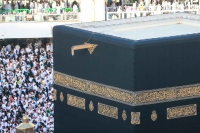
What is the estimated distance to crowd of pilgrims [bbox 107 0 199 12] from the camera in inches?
1205

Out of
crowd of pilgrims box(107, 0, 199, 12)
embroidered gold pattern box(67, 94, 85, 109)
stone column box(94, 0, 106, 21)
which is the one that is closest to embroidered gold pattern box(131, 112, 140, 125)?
embroidered gold pattern box(67, 94, 85, 109)

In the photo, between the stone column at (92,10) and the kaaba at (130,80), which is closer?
the kaaba at (130,80)

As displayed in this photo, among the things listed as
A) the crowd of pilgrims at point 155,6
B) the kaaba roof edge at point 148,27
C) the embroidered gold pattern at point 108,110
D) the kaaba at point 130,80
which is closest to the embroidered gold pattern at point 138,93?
the kaaba at point 130,80

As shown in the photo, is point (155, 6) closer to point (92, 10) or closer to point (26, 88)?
point (92, 10)

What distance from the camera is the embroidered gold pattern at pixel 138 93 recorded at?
17.0 metres

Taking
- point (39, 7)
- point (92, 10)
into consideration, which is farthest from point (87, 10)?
point (39, 7)

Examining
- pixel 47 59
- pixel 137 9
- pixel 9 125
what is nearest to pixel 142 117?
pixel 9 125

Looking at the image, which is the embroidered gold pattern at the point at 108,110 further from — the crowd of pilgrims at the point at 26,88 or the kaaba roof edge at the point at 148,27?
the crowd of pilgrims at the point at 26,88

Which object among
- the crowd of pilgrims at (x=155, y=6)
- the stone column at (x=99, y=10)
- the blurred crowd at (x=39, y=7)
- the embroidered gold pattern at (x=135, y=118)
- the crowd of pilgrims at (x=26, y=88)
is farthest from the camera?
the blurred crowd at (x=39, y=7)

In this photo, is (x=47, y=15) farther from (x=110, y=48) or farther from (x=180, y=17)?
→ (x=110, y=48)

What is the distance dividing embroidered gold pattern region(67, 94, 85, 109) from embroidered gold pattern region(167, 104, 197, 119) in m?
1.81

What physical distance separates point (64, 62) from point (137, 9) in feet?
40.0

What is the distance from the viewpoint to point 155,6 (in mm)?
30688

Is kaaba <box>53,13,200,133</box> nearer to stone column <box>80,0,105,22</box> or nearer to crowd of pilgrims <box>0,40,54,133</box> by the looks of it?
crowd of pilgrims <box>0,40,54,133</box>
